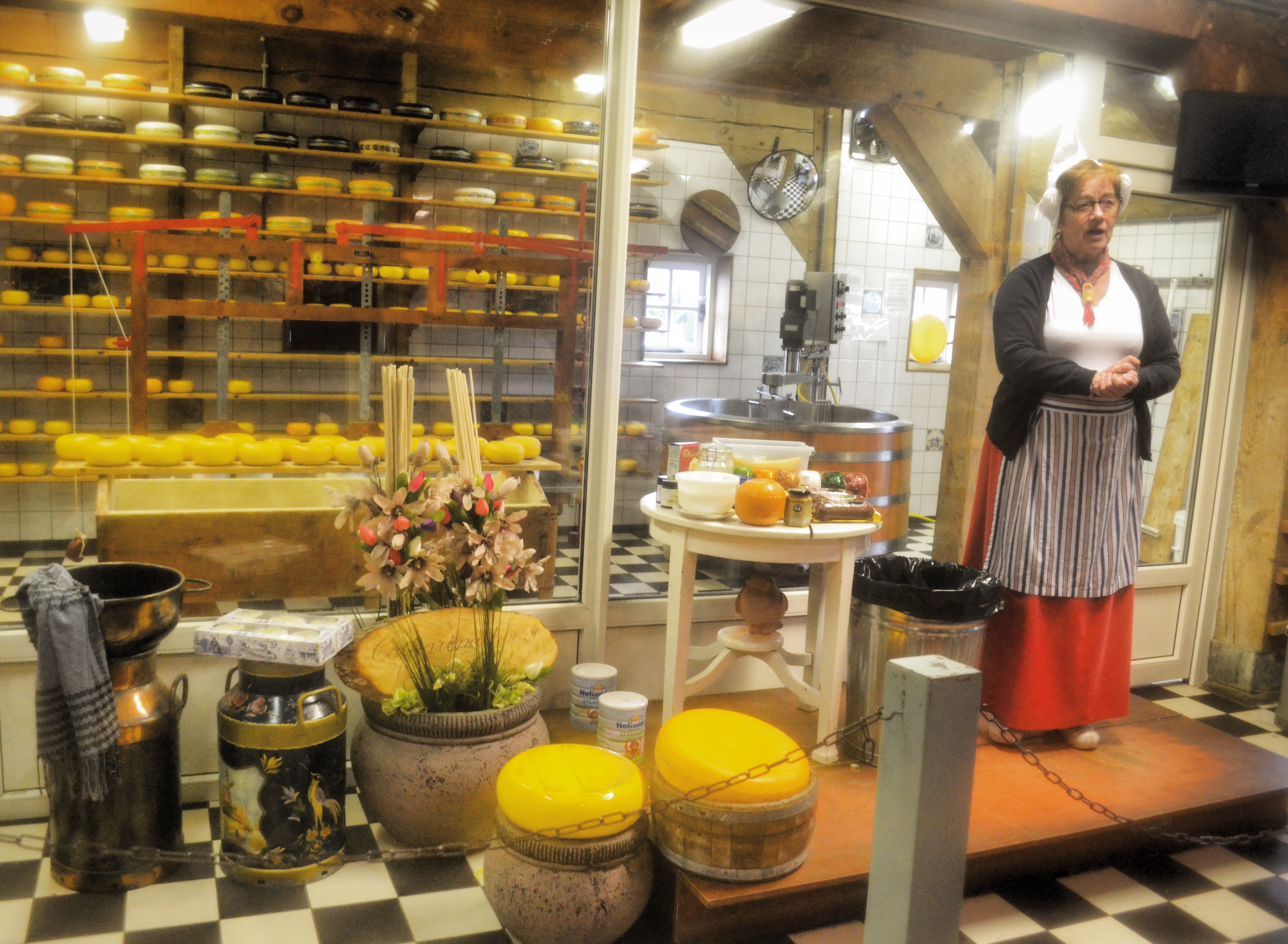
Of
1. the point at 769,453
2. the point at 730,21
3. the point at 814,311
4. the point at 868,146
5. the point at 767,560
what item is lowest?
the point at 767,560

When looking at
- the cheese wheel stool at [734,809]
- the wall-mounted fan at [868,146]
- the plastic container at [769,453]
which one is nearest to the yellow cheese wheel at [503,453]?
the plastic container at [769,453]

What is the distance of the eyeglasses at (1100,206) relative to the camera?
2.61 meters

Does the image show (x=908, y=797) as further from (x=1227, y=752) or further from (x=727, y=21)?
(x=727, y=21)

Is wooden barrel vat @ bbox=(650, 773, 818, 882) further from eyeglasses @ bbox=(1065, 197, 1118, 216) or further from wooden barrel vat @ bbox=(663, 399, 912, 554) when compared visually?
wooden barrel vat @ bbox=(663, 399, 912, 554)

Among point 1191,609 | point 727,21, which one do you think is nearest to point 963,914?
point 1191,609

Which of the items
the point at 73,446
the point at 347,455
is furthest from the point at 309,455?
the point at 73,446

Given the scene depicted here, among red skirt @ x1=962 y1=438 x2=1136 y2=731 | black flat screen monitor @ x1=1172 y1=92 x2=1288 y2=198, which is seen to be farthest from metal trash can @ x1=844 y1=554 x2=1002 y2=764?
black flat screen monitor @ x1=1172 y1=92 x2=1288 y2=198

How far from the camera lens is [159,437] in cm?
291

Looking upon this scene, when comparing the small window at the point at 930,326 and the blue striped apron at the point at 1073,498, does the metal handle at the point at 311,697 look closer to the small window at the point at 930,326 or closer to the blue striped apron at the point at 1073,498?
the blue striped apron at the point at 1073,498

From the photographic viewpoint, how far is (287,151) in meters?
4.83

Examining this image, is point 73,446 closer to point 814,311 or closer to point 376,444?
point 376,444

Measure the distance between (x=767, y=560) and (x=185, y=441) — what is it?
1.87 m

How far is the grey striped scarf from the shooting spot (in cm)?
194

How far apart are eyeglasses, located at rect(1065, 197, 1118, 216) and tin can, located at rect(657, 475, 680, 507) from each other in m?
1.37
